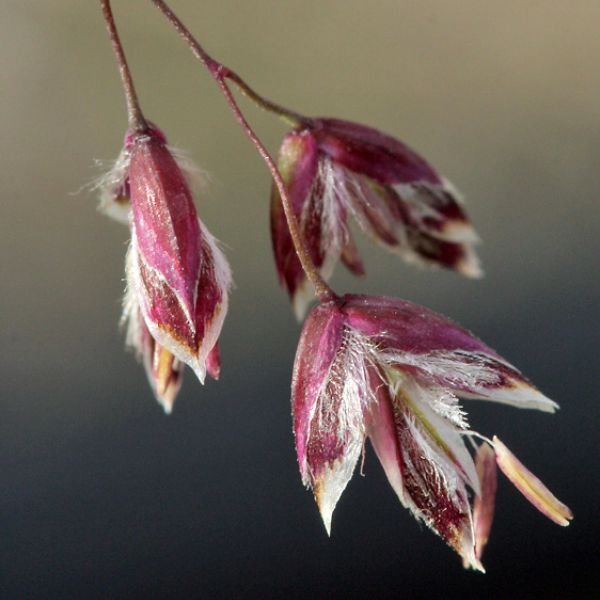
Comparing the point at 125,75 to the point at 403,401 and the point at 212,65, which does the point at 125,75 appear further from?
the point at 403,401

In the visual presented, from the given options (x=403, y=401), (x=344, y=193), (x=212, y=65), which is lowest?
(x=403, y=401)

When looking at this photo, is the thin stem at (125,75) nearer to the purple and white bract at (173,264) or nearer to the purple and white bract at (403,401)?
the purple and white bract at (173,264)

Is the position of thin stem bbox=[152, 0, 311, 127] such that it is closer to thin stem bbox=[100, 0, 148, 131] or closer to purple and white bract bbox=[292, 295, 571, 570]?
thin stem bbox=[100, 0, 148, 131]

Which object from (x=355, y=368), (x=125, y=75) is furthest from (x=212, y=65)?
(x=355, y=368)

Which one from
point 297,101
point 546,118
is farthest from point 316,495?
point 546,118

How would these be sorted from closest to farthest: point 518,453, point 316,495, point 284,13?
point 316,495 < point 518,453 < point 284,13

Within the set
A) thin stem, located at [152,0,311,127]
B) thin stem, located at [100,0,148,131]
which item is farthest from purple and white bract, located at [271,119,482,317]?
thin stem, located at [100,0,148,131]

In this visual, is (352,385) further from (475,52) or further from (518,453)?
(475,52)
